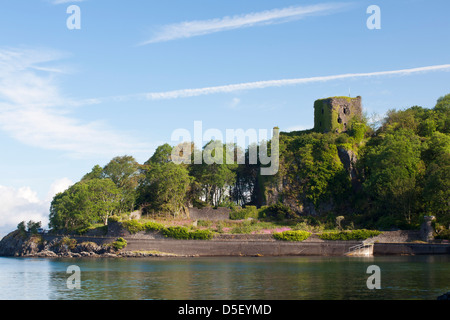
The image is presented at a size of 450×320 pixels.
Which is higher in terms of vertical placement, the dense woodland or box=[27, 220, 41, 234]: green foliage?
the dense woodland

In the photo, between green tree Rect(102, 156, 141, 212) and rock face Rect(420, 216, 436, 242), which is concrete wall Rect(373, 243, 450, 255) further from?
green tree Rect(102, 156, 141, 212)

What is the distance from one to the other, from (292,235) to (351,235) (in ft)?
23.8

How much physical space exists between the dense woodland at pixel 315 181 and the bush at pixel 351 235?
16.8 ft

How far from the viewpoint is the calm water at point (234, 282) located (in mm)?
30922

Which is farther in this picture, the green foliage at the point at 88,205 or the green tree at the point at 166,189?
the green tree at the point at 166,189

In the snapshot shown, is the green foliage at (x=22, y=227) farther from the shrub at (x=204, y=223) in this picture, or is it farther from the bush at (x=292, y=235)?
the bush at (x=292, y=235)

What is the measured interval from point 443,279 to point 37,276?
3203 centimetres

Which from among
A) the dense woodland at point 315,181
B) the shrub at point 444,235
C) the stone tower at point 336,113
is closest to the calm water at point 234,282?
the shrub at point 444,235

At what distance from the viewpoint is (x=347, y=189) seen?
79375mm

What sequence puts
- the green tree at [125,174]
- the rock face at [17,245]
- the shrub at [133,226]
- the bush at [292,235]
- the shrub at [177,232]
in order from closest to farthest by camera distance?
the bush at [292,235], the shrub at [177,232], the shrub at [133,226], the rock face at [17,245], the green tree at [125,174]

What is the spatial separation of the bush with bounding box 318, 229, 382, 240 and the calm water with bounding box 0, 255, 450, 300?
1313 cm

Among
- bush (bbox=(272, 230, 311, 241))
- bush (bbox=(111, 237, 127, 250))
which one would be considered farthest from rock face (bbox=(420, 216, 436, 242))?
bush (bbox=(111, 237, 127, 250))

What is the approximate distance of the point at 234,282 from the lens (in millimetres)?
36844

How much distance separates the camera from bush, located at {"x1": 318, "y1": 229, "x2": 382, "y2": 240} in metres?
63.2
